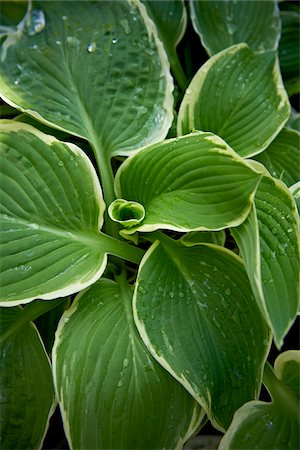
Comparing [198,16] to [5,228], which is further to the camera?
[198,16]

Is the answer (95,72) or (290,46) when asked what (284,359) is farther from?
(290,46)

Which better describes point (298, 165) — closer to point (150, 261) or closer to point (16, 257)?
point (150, 261)

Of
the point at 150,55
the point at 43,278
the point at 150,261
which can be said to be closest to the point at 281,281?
the point at 150,261

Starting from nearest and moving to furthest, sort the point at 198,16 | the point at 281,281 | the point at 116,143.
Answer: the point at 281,281 → the point at 116,143 → the point at 198,16

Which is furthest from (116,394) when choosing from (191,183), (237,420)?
(191,183)

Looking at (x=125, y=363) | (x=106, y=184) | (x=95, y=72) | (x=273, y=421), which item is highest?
(x=95, y=72)

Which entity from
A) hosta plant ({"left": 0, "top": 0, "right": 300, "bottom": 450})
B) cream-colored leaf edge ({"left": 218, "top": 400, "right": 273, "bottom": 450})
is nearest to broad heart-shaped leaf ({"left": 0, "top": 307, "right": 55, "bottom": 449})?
hosta plant ({"left": 0, "top": 0, "right": 300, "bottom": 450})

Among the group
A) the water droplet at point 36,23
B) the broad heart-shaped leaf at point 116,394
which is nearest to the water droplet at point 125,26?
the water droplet at point 36,23
